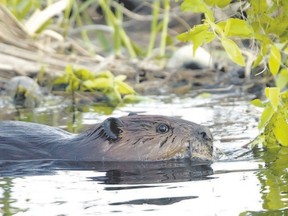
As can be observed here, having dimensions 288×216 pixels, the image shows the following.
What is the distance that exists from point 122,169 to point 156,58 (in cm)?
434

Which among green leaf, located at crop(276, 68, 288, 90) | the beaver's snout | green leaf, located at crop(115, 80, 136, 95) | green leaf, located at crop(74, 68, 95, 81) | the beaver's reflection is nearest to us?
green leaf, located at crop(276, 68, 288, 90)

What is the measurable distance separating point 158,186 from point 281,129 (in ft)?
2.36

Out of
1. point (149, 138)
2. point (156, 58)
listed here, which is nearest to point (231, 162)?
point (149, 138)

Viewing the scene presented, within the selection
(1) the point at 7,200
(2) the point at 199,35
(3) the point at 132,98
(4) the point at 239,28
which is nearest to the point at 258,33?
(4) the point at 239,28

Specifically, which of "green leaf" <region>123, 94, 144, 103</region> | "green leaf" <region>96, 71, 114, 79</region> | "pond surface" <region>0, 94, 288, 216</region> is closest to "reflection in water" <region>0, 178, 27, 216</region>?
"pond surface" <region>0, 94, 288, 216</region>

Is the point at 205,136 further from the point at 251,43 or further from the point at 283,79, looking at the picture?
the point at 283,79

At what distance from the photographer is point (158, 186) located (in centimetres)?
428

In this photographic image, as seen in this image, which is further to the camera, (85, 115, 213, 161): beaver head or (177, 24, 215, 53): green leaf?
(85, 115, 213, 161): beaver head

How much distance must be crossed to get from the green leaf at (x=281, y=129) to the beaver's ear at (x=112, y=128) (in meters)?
0.78

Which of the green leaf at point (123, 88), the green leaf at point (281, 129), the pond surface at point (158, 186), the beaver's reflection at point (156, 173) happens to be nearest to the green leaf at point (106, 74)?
the green leaf at point (123, 88)

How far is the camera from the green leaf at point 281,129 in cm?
459

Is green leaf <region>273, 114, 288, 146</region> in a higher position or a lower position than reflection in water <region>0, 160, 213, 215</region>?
higher

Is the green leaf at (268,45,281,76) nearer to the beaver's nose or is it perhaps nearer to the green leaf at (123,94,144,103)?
the beaver's nose

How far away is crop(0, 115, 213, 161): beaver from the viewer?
16.3ft
